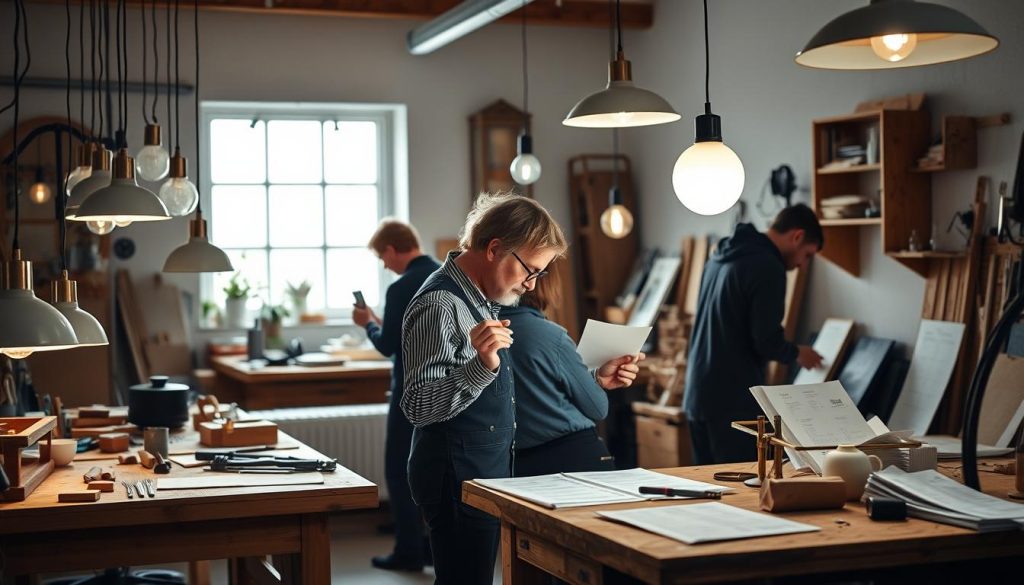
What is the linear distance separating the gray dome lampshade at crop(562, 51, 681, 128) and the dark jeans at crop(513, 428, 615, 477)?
1.03m

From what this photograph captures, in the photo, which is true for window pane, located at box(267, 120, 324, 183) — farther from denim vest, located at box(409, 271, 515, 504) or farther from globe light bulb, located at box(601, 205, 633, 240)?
denim vest, located at box(409, 271, 515, 504)

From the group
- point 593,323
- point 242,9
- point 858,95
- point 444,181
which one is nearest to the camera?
point 593,323

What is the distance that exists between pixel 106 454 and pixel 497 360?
1.96 metres

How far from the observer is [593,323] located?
12.1 feet

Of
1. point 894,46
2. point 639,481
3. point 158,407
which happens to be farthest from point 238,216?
point 894,46

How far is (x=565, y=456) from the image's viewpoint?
149 inches

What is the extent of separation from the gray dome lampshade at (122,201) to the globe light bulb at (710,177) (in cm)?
178

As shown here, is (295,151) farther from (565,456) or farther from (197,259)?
(565,456)

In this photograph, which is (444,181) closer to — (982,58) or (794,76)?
(794,76)

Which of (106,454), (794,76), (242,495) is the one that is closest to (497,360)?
(242,495)

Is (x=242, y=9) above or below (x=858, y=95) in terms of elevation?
above

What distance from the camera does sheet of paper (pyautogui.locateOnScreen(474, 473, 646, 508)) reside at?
2.79 m

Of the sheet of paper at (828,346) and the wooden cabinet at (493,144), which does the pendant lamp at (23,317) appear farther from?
the wooden cabinet at (493,144)

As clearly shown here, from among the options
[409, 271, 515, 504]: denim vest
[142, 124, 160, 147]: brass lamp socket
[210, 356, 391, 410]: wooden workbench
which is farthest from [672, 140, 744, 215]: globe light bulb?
[210, 356, 391, 410]: wooden workbench
